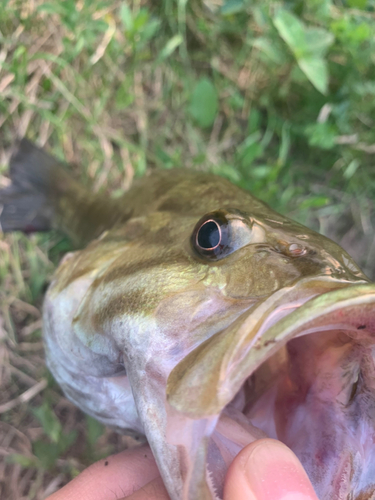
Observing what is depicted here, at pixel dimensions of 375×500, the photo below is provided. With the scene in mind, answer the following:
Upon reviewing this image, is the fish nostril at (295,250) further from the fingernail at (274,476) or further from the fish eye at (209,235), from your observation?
the fingernail at (274,476)

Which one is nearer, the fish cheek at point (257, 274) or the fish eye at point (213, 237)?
the fish cheek at point (257, 274)

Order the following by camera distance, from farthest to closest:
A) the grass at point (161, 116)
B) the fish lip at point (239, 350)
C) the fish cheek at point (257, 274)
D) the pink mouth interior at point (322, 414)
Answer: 1. the grass at point (161, 116)
2. the pink mouth interior at point (322, 414)
3. the fish cheek at point (257, 274)
4. the fish lip at point (239, 350)

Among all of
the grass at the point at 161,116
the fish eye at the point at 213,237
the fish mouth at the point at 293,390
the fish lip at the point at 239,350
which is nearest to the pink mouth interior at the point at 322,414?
the fish mouth at the point at 293,390

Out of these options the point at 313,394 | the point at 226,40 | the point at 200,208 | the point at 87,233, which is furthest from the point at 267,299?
the point at 226,40

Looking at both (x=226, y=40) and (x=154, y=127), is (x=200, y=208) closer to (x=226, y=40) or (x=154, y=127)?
(x=154, y=127)

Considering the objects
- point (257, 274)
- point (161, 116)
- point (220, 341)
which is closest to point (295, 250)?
point (257, 274)

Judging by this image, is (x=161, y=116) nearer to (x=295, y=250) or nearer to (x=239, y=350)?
(x=295, y=250)

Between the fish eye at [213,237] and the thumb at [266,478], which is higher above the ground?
the fish eye at [213,237]
